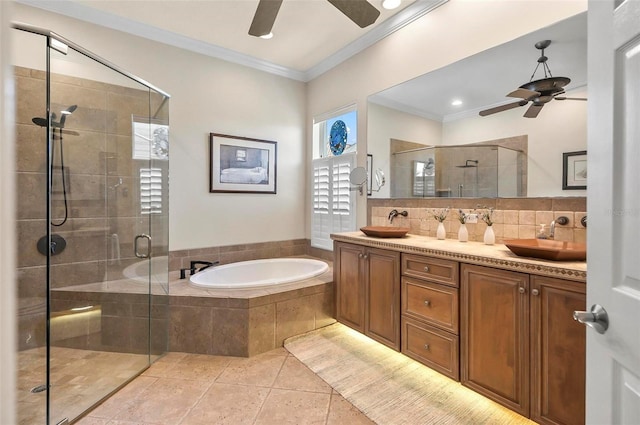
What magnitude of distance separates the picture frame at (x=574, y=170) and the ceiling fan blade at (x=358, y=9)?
1.44 meters

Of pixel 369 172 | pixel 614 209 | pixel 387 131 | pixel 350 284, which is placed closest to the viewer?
pixel 614 209

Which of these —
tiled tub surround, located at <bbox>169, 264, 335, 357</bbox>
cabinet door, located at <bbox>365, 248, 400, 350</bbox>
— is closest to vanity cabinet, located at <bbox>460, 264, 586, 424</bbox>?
cabinet door, located at <bbox>365, 248, 400, 350</bbox>

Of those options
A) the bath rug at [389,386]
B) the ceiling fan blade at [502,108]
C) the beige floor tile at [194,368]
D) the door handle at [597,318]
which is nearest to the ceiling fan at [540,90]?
the ceiling fan blade at [502,108]

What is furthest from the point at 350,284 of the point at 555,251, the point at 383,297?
the point at 555,251

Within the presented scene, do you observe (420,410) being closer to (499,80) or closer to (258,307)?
(258,307)

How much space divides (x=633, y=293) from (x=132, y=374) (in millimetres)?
2692

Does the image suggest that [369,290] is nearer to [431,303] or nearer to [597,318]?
[431,303]

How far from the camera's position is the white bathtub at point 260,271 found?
2971 mm

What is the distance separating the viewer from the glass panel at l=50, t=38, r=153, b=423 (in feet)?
6.61

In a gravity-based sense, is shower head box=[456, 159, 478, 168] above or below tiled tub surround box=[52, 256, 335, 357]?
above

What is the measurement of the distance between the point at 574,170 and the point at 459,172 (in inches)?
29.1

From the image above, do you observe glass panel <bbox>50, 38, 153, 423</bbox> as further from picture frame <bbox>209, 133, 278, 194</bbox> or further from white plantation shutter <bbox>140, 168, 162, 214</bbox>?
picture frame <bbox>209, 133, 278, 194</bbox>

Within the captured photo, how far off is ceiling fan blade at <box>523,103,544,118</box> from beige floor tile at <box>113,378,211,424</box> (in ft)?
9.38

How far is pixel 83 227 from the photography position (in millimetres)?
2367
